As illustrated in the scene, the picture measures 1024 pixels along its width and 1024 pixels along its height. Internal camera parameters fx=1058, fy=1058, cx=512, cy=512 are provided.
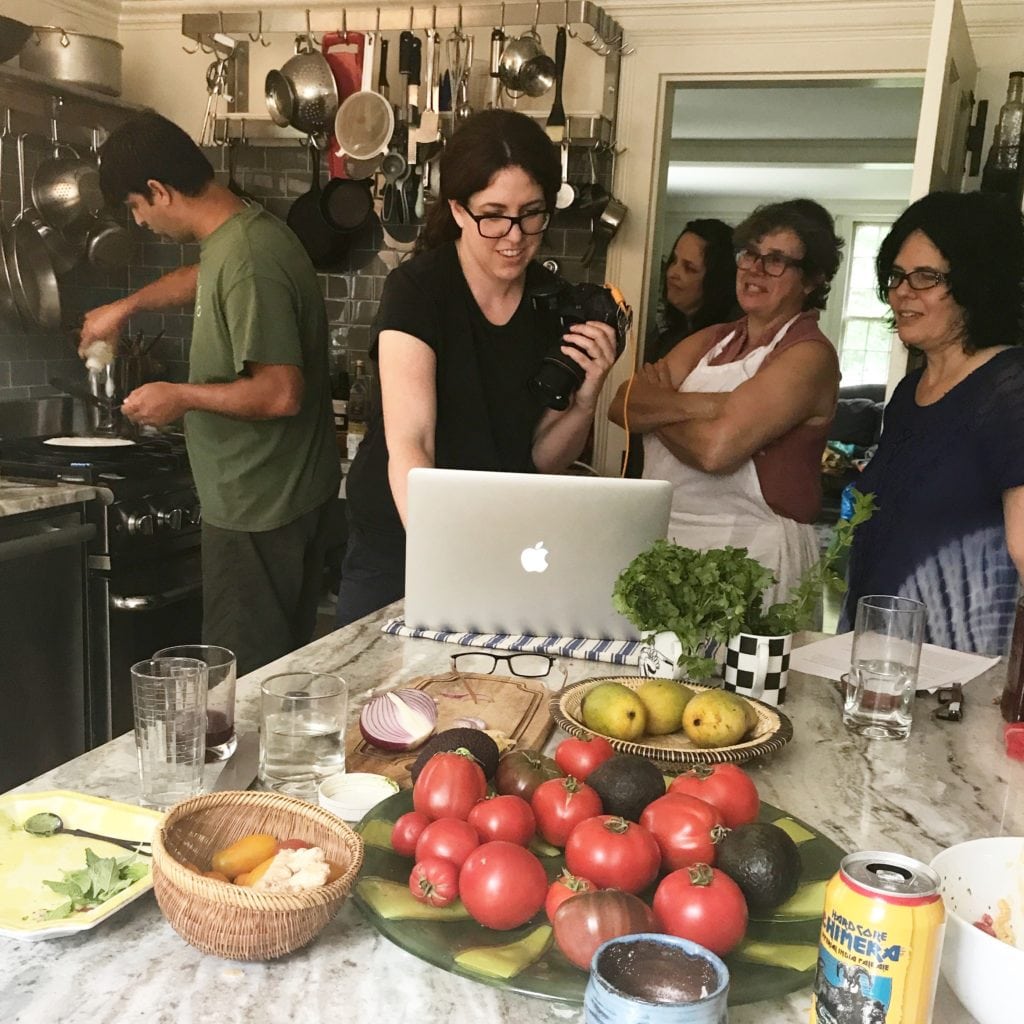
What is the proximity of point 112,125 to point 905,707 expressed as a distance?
10.4 ft

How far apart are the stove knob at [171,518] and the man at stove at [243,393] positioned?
304 millimetres

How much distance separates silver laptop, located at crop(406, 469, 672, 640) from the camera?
151 centimetres

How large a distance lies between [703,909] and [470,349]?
128 cm

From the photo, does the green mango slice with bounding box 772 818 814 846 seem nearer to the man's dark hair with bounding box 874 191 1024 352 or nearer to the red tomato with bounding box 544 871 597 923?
the red tomato with bounding box 544 871 597 923

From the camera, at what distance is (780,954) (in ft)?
2.68

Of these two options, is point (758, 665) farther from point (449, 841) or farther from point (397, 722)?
point (449, 841)

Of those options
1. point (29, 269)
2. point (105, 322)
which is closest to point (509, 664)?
point (105, 322)

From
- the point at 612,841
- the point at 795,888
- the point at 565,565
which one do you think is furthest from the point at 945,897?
the point at 565,565

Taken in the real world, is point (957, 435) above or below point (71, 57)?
below

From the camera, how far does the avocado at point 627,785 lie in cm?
95

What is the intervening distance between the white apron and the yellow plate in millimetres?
1492

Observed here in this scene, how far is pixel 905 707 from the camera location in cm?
138

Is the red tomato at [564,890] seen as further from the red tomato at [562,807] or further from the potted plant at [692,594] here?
the potted plant at [692,594]

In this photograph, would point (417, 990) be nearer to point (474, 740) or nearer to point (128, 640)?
point (474, 740)
